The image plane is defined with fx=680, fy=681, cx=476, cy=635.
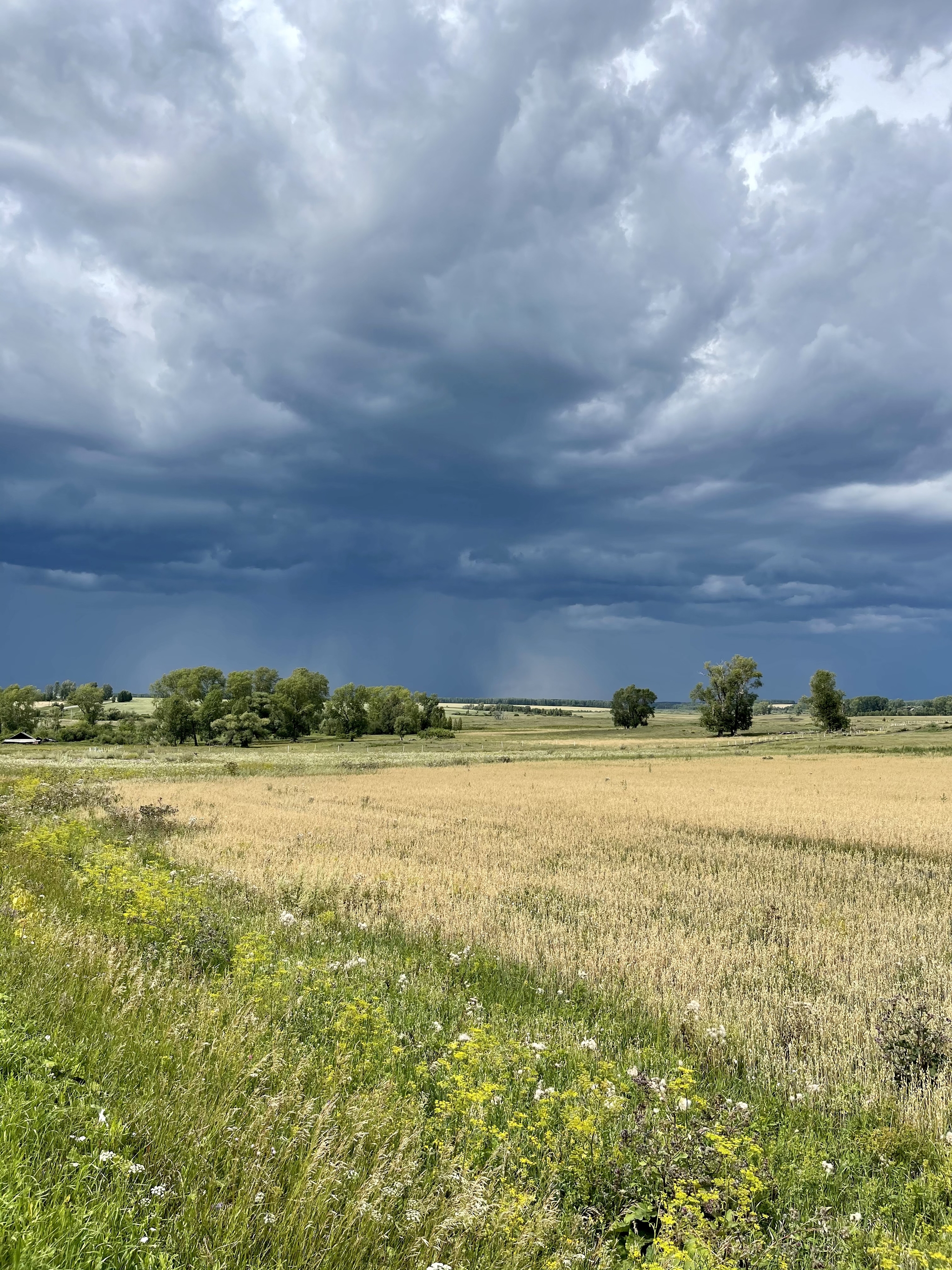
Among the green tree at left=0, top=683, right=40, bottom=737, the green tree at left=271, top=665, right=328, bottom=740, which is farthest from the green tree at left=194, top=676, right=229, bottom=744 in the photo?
the green tree at left=0, top=683, right=40, bottom=737

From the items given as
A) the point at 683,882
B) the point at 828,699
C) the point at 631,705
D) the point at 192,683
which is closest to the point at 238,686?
the point at 192,683

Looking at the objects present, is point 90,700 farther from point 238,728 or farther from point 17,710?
point 238,728

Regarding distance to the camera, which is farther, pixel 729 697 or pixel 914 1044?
pixel 729 697

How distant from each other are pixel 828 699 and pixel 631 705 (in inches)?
2083

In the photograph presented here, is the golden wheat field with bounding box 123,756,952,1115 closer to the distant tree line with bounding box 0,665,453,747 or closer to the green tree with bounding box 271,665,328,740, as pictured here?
the distant tree line with bounding box 0,665,453,747

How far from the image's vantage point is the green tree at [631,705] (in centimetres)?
17788

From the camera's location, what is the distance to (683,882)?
16000 millimetres

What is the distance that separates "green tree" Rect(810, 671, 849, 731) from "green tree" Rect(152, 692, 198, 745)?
12105 centimetres

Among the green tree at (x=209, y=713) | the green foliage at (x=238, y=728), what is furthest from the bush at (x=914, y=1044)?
the green tree at (x=209, y=713)

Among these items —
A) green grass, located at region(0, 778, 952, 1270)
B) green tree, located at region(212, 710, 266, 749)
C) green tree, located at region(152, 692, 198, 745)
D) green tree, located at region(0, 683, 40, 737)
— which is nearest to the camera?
green grass, located at region(0, 778, 952, 1270)

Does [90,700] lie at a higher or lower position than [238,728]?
higher

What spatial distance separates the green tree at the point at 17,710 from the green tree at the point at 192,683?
2591cm

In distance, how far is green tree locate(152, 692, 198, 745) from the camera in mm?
128625

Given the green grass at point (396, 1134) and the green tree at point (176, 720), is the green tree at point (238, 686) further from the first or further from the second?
the green grass at point (396, 1134)
